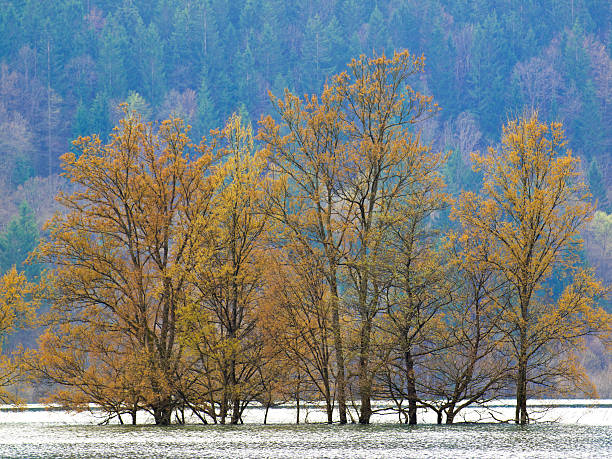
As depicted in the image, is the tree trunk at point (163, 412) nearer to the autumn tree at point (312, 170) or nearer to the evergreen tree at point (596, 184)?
the autumn tree at point (312, 170)

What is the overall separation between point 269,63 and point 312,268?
388ft

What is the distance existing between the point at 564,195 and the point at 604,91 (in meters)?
111

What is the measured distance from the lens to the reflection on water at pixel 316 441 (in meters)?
23.8

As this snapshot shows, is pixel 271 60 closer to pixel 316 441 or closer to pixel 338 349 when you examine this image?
pixel 338 349

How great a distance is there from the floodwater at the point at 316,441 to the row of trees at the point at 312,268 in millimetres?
2011

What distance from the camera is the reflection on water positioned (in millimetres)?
23803

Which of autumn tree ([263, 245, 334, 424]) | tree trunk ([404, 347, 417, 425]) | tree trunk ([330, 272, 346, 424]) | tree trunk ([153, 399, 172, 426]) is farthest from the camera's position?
tree trunk ([153, 399, 172, 426])

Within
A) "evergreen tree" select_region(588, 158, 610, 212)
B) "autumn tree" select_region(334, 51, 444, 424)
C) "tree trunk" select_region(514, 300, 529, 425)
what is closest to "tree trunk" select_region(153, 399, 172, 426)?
"autumn tree" select_region(334, 51, 444, 424)

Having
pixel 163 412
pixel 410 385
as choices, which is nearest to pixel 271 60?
pixel 163 412

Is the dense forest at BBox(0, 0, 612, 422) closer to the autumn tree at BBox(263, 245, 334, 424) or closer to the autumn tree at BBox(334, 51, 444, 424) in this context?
the autumn tree at BBox(263, 245, 334, 424)

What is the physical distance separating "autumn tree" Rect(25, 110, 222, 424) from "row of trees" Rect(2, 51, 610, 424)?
89mm

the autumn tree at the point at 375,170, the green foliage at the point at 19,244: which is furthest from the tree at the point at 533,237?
the green foliage at the point at 19,244

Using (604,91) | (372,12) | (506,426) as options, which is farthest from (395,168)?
(372,12)

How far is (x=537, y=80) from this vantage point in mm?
145625
